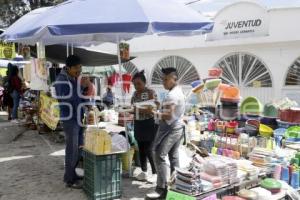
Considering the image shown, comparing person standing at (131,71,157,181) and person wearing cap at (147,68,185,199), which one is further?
person standing at (131,71,157,181)

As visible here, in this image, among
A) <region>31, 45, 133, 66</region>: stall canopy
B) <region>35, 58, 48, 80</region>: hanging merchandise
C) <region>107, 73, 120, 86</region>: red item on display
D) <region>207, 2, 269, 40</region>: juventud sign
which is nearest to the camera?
<region>35, 58, 48, 80</region>: hanging merchandise

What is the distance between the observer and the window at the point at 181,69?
50.0 ft

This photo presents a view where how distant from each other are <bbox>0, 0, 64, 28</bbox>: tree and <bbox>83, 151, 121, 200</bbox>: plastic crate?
19.2 metres

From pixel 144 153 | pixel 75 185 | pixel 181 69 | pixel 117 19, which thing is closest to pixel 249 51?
pixel 181 69

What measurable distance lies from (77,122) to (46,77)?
3064mm

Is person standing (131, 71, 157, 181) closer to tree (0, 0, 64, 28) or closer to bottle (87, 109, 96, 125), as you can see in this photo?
bottle (87, 109, 96, 125)

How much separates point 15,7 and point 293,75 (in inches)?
687

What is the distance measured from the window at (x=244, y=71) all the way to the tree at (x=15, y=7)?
12.8 m

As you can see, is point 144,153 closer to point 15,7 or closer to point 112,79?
point 112,79

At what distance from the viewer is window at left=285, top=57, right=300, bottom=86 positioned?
1220 centimetres

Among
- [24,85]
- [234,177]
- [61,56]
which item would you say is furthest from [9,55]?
[234,177]

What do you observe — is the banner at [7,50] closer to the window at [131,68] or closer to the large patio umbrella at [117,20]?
the window at [131,68]

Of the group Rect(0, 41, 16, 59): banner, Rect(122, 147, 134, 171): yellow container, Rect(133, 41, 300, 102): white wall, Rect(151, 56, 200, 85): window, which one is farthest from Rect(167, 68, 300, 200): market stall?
Rect(0, 41, 16, 59): banner

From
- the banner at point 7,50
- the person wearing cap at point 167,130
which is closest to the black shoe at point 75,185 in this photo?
the person wearing cap at point 167,130
